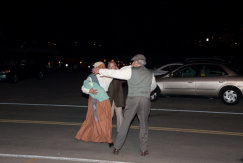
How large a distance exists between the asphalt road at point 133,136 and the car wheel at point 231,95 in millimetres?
267

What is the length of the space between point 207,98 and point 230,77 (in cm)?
128

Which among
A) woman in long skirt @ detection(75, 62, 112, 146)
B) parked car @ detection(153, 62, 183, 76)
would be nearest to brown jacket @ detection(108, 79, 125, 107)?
woman in long skirt @ detection(75, 62, 112, 146)

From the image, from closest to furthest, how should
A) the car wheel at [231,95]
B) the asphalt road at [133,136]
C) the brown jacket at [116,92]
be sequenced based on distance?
the asphalt road at [133,136]
the brown jacket at [116,92]
the car wheel at [231,95]

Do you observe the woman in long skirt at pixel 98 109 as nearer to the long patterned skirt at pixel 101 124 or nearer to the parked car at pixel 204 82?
the long patterned skirt at pixel 101 124

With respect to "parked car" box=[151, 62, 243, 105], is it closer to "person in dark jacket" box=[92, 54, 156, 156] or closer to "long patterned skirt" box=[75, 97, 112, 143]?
"long patterned skirt" box=[75, 97, 112, 143]

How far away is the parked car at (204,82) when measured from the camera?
13367 millimetres

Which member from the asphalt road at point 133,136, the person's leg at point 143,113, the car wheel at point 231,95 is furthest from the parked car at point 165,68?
the person's leg at point 143,113

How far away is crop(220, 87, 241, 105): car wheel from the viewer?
1332 centimetres

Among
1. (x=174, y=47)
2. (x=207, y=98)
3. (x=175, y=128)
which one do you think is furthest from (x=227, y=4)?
(x=175, y=128)

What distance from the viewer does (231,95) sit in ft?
43.8

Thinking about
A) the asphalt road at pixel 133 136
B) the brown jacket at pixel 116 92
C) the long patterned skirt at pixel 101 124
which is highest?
the brown jacket at pixel 116 92

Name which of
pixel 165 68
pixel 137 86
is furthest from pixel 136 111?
pixel 165 68

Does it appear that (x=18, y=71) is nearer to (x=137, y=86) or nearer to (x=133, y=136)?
(x=133, y=136)

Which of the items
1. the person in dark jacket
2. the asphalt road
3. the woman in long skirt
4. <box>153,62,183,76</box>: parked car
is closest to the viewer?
the person in dark jacket
